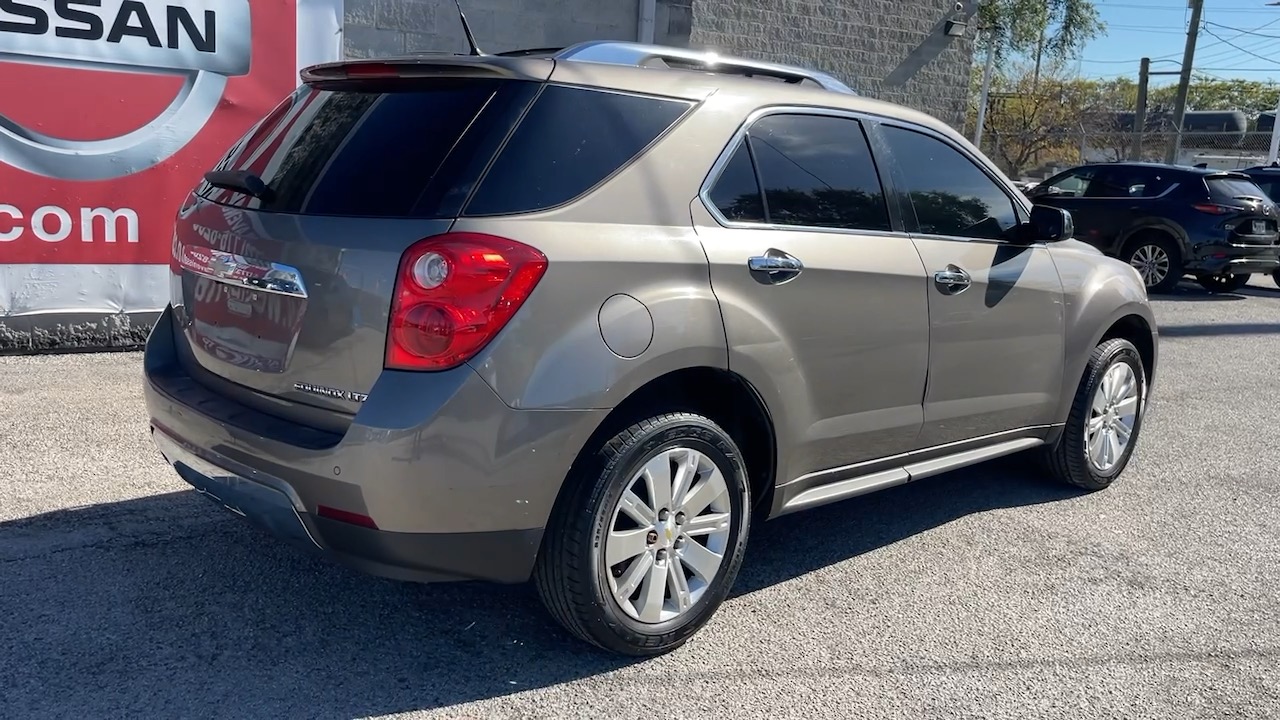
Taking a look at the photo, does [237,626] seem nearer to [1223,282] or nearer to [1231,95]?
[1223,282]

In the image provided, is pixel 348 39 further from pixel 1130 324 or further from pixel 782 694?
pixel 782 694

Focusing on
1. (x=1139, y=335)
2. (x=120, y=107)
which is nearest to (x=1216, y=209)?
(x=1139, y=335)

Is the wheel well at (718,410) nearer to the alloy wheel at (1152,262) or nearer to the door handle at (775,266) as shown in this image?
the door handle at (775,266)

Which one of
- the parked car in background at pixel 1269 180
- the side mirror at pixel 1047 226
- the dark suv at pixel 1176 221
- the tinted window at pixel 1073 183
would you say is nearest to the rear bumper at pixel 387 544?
the side mirror at pixel 1047 226

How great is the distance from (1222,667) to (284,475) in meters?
3.03

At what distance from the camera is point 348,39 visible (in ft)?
28.0

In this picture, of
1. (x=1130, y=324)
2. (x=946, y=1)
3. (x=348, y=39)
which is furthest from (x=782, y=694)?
(x=946, y=1)

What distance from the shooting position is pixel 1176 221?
13.7 metres

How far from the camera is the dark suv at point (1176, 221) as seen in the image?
13516 mm

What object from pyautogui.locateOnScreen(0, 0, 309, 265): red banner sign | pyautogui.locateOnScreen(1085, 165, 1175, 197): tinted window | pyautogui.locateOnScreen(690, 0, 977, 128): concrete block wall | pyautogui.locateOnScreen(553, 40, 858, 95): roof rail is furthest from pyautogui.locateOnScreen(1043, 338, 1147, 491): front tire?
pyautogui.locateOnScreen(1085, 165, 1175, 197): tinted window

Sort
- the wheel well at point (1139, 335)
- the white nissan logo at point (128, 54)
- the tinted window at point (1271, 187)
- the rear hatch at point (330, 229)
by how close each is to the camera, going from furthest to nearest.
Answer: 1. the tinted window at point (1271, 187)
2. the white nissan logo at point (128, 54)
3. the wheel well at point (1139, 335)
4. the rear hatch at point (330, 229)

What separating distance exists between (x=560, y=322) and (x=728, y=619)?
135cm

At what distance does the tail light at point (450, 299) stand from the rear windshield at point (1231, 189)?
1319 centimetres

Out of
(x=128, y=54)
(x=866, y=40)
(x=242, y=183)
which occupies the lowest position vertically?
(x=242, y=183)
